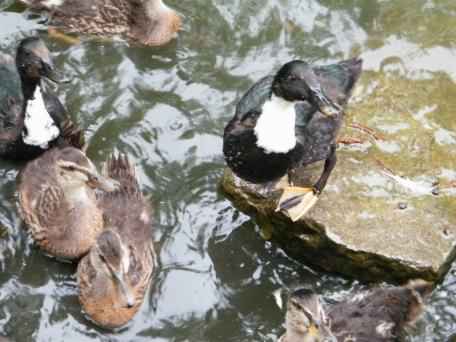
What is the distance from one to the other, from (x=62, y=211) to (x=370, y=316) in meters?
1.97

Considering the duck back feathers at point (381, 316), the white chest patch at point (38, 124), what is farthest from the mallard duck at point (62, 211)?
the duck back feathers at point (381, 316)

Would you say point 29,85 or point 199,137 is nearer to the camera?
point 29,85

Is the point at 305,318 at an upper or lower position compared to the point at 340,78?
lower

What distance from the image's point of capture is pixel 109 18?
652 cm

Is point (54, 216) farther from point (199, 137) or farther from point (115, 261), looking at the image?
point (199, 137)

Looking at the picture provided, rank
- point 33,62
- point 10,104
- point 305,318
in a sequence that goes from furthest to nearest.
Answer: point 10,104 → point 33,62 → point 305,318

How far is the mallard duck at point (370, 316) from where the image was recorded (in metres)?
4.48

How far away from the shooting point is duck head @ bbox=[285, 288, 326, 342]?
436cm

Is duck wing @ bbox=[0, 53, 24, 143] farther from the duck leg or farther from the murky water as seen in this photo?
the duck leg

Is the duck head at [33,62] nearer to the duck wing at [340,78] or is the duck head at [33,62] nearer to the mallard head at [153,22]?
the mallard head at [153,22]

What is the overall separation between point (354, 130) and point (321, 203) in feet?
2.14

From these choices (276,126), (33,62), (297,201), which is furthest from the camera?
(33,62)

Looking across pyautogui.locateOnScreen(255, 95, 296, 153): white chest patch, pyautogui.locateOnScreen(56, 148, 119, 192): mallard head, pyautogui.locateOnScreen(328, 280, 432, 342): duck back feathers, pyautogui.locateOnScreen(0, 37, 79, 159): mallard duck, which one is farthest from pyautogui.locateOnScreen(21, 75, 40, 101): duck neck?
pyautogui.locateOnScreen(328, 280, 432, 342): duck back feathers

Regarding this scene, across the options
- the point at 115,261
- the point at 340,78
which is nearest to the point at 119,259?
the point at 115,261
